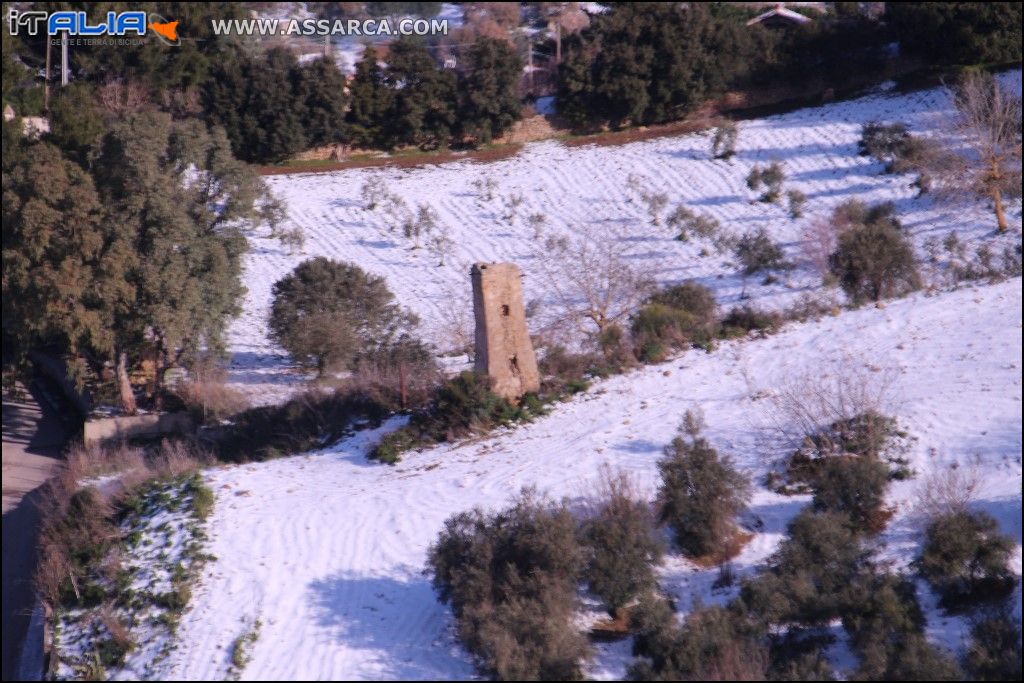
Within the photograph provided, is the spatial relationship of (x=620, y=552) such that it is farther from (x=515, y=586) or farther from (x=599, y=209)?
(x=599, y=209)

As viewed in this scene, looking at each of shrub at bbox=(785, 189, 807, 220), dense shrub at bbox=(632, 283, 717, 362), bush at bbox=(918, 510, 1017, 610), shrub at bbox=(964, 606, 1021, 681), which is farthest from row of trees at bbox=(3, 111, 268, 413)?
shrub at bbox=(964, 606, 1021, 681)

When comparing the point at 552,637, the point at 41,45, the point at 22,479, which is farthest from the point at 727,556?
the point at 41,45

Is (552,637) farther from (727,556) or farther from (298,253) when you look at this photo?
(298,253)

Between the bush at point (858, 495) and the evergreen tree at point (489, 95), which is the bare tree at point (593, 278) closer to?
the evergreen tree at point (489, 95)

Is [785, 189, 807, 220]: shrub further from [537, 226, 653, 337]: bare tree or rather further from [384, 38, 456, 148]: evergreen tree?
[384, 38, 456, 148]: evergreen tree

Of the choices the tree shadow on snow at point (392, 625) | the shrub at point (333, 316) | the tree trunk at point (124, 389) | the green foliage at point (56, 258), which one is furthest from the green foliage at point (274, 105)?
the tree shadow on snow at point (392, 625)

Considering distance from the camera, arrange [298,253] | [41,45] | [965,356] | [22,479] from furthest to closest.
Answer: [41,45] < [298,253] < [22,479] < [965,356]
